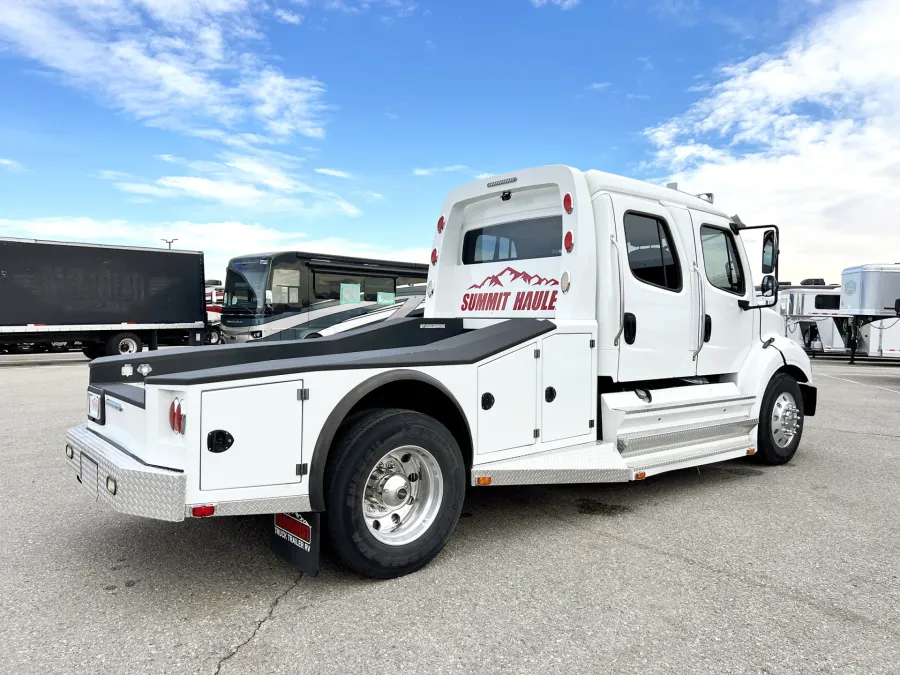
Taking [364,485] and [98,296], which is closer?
[364,485]

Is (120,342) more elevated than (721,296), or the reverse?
(721,296)

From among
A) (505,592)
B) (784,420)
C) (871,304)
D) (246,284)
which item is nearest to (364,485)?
(505,592)

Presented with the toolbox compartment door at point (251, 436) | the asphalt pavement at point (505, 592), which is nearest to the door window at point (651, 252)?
the asphalt pavement at point (505, 592)

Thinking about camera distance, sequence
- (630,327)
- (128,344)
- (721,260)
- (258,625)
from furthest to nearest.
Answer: (128,344) → (721,260) → (630,327) → (258,625)

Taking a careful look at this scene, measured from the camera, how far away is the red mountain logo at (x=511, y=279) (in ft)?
16.0

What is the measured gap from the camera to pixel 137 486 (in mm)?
2992

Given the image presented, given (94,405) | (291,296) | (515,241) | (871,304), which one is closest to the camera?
(94,405)

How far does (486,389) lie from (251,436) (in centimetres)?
141

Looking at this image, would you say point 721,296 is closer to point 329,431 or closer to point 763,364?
point 763,364

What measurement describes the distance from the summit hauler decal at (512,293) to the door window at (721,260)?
1688 mm

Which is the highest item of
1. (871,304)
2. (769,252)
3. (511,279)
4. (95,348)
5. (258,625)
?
(769,252)

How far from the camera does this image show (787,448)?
618 cm

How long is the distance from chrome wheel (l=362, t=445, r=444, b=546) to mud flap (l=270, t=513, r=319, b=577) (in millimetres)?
280

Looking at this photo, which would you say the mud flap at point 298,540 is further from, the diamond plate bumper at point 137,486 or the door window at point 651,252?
the door window at point 651,252
